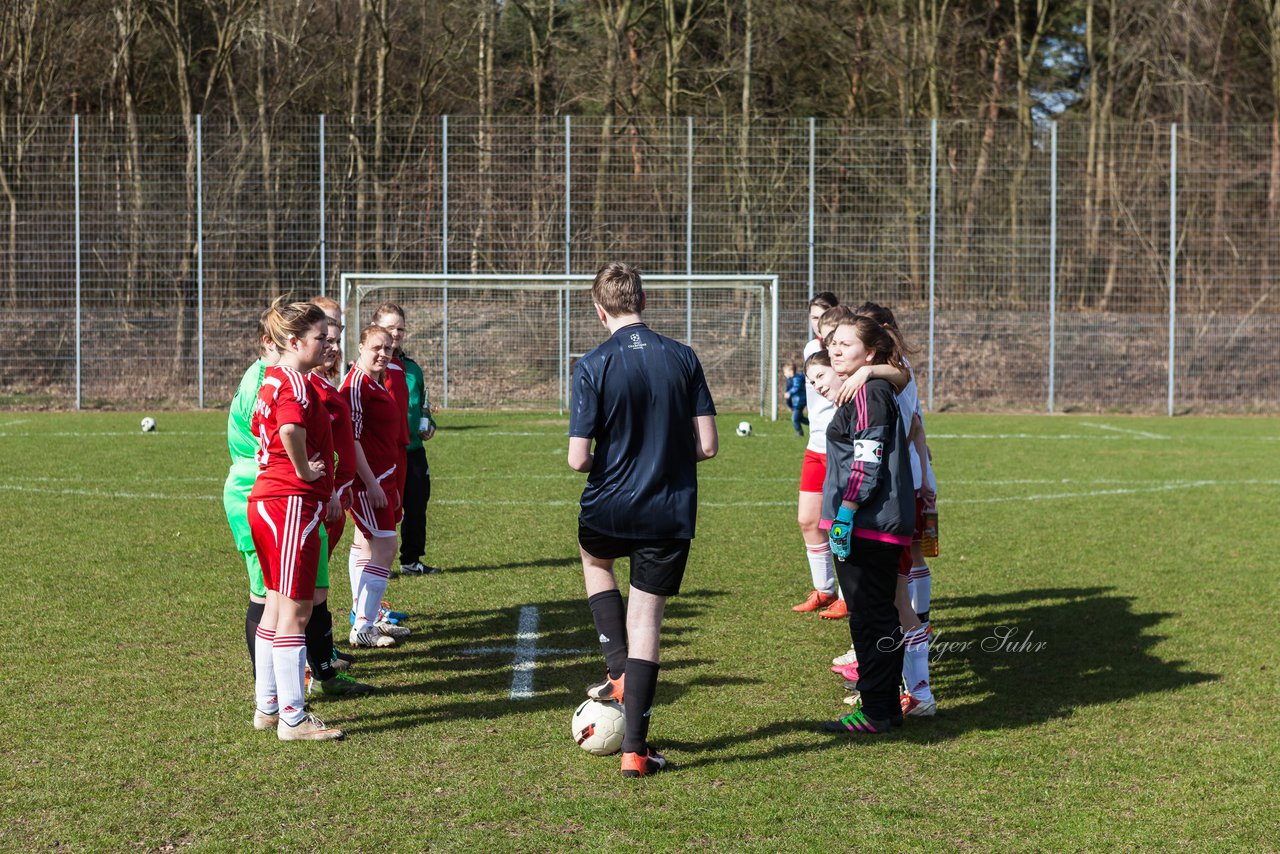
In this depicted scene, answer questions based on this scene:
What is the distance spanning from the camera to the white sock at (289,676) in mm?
4926

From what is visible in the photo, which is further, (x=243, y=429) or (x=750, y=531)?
(x=750, y=531)

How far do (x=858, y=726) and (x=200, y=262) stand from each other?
1852 centimetres

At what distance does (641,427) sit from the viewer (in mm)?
4578

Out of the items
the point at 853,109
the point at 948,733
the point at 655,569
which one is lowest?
the point at 948,733

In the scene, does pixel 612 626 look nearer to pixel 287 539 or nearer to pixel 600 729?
pixel 600 729

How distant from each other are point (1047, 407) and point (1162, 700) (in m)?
17.1

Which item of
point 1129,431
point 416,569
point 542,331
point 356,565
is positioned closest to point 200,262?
point 542,331

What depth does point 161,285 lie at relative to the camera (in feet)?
70.0

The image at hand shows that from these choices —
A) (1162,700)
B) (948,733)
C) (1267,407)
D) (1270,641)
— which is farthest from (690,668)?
(1267,407)

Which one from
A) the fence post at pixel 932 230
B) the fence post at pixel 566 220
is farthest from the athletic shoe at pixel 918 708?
the fence post at pixel 932 230

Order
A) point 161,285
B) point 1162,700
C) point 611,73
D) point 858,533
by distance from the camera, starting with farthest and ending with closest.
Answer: point 611,73, point 161,285, point 1162,700, point 858,533

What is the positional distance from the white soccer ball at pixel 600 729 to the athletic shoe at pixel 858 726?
89cm

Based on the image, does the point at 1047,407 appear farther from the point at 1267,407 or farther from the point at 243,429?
the point at 243,429

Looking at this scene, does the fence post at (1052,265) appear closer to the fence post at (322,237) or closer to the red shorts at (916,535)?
the fence post at (322,237)
